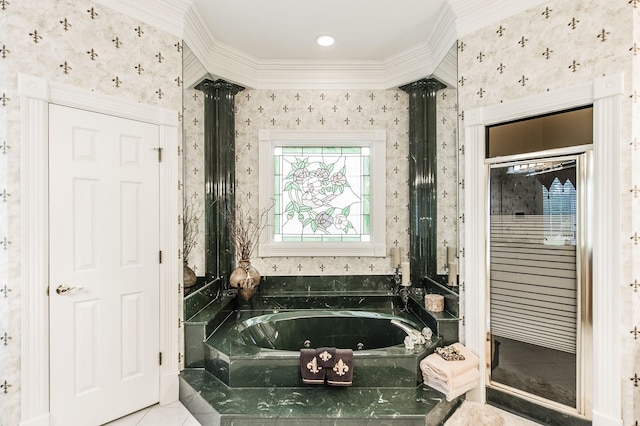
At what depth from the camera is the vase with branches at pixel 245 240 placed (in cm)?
314

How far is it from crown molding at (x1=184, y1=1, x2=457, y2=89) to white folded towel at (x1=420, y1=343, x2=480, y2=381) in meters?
2.12

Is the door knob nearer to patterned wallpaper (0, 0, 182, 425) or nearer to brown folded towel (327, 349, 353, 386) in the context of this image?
patterned wallpaper (0, 0, 182, 425)

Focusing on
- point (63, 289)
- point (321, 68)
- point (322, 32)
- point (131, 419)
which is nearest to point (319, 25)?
point (322, 32)

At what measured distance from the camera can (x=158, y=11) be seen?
2.32 metres

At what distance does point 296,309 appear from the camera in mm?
3279

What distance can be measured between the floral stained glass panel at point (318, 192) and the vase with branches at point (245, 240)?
21cm

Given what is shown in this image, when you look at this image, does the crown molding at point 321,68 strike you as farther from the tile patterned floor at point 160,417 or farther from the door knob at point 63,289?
the tile patterned floor at point 160,417

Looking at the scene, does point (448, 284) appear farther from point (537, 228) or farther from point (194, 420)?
point (194, 420)

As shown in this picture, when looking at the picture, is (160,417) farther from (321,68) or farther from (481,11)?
(481,11)

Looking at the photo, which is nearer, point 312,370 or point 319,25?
point 312,370

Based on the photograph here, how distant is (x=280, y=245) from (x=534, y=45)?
8.62 feet

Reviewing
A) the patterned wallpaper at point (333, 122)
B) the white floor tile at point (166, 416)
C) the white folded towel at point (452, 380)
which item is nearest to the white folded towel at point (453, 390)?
the white folded towel at point (452, 380)

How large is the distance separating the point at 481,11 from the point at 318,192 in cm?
203

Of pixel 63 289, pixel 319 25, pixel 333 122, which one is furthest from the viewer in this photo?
pixel 333 122
